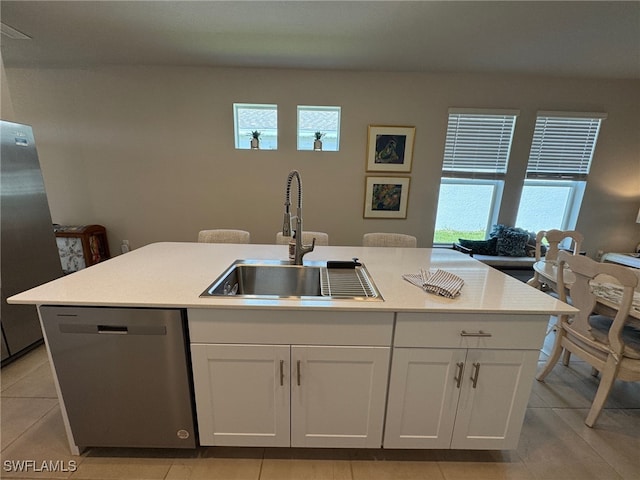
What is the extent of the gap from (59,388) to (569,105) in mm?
5244

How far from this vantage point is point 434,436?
1282mm

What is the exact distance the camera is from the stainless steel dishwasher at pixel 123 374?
1.12 m

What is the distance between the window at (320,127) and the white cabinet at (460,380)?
2654 mm

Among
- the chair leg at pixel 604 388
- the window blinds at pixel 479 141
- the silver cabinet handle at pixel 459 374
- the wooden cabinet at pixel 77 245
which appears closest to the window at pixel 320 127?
the window blinds at pixel 479 141

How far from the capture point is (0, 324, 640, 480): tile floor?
128cm

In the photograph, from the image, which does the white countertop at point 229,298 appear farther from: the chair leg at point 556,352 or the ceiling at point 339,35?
the ceiling at point 339,35

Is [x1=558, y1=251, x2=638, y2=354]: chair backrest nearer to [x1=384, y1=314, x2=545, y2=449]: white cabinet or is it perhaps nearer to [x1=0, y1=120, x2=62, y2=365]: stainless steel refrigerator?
[x1=384, y1=314, x2=545, y2=449]: white cabinet

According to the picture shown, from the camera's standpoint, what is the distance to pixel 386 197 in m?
3.41

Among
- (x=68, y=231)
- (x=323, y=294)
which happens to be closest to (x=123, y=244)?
(x=68, y=231)

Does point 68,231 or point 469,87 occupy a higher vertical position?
point 469,87

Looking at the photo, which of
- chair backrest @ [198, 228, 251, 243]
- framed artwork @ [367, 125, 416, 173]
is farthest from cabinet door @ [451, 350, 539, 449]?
framed artwork @ [367, 125, 416, 173]

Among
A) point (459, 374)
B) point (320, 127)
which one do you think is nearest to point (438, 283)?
point (459, 374)

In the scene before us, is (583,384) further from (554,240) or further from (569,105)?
(569,105)

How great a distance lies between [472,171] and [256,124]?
2.83 metres
